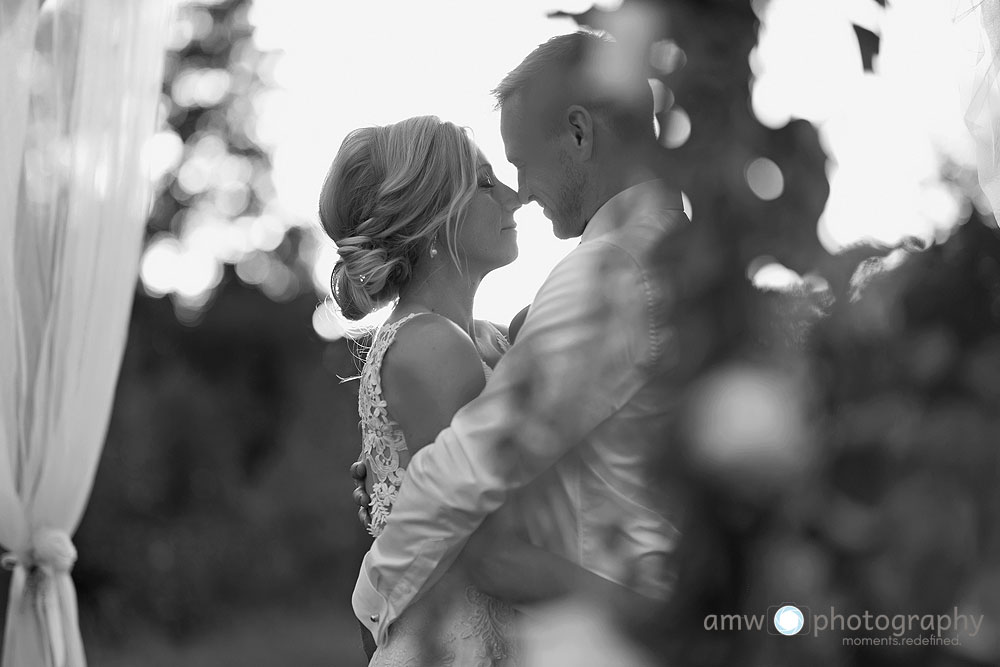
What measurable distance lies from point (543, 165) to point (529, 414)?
1224mm

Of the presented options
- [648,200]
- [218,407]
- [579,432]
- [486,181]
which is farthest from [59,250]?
[218,407]

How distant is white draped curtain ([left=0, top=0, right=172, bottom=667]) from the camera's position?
13.1 feet

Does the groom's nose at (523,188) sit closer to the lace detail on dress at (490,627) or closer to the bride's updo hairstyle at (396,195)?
the bride's updo hairstyle at (396,195)

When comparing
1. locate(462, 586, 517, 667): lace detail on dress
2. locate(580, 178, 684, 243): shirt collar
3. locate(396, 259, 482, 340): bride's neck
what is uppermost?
locate(580, 178, 684, 243): shirt collar

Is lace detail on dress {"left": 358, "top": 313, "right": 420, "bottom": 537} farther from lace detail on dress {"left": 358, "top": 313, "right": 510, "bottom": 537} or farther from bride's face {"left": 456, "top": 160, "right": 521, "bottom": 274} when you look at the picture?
bride's face {"left": 456, "top": 160, "right": 521, "bottom": 274}

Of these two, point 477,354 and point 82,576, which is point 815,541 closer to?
point 477,354

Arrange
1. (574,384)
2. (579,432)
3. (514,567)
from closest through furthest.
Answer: (574,384), (579,432), (514,567)

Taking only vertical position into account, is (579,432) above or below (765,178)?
below

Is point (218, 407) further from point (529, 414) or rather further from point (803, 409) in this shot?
point (803, 409)

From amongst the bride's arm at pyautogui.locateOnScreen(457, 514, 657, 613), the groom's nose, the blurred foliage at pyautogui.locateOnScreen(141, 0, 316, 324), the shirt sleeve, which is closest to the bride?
the shirt sleeve

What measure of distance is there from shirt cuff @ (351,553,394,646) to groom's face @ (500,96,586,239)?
2.88 feet

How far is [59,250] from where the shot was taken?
407 centimetres

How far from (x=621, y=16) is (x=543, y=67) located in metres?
1.29

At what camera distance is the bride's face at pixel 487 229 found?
9.25ft
